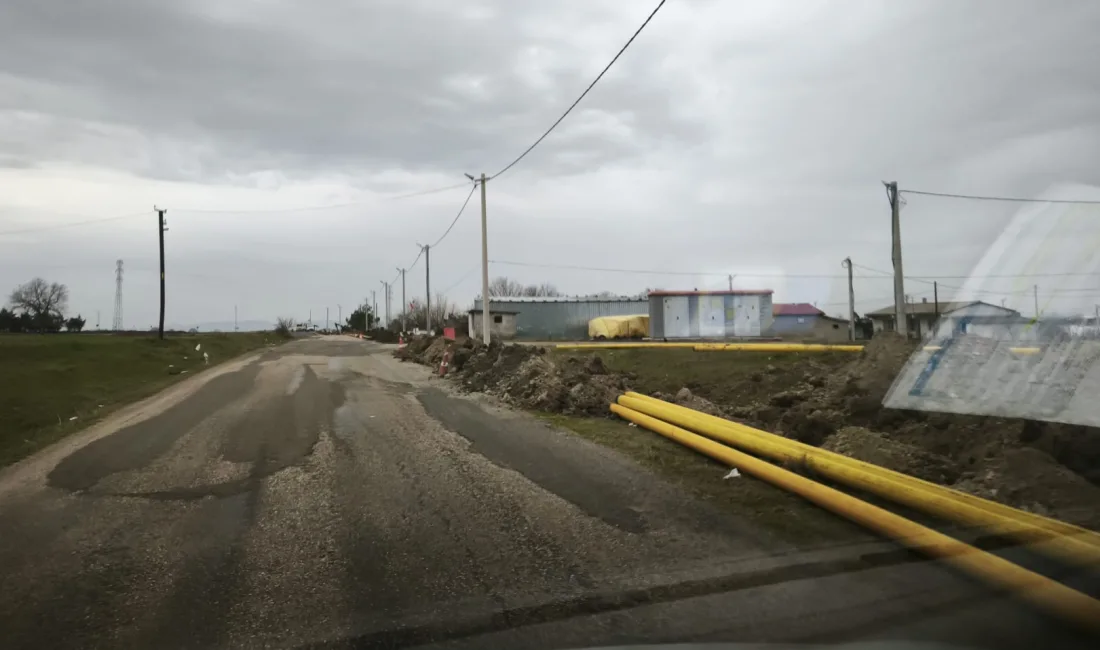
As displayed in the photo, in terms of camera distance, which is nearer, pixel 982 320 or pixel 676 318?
pixel 982 320

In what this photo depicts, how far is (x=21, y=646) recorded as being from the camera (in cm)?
354

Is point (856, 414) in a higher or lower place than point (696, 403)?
higher

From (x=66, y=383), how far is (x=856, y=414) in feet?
68.4

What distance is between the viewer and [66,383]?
19703 mm

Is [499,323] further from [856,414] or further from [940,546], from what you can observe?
[940,546]

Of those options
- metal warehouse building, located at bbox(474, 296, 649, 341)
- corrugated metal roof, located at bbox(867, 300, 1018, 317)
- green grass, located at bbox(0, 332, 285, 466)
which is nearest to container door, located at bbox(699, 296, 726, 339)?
corrugated metal roof, located at bbox(867, 300, 1018, 317)

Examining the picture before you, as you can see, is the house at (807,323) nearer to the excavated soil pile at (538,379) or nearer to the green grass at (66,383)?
the excavated soil pile at (538,379)

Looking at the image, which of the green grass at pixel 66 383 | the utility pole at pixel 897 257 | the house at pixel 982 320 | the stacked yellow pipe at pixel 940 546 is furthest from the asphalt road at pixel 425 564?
the utility pole at pixel 897 257

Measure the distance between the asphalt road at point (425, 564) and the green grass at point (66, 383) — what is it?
4274 millimetres

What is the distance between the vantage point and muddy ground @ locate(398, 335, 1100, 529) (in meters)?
5.66

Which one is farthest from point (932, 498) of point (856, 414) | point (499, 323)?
point (499, 323)

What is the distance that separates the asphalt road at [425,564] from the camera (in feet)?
11.9

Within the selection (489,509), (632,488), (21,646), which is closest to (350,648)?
(21,646)

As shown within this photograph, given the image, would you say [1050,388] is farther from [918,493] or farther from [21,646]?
[21,646]
